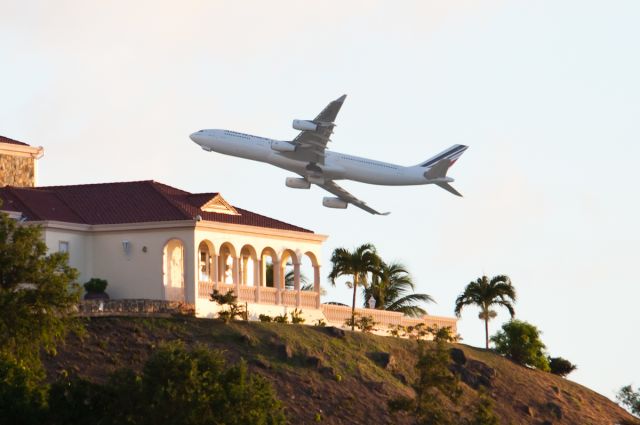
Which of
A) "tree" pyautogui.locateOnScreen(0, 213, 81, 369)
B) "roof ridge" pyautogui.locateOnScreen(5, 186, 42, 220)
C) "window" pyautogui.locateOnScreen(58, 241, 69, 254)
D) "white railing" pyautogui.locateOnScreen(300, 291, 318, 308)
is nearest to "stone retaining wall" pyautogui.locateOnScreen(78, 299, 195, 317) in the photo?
"window" pyautogui.locateOnScreen(58, 241, 69, 254)

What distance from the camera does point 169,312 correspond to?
254 feet

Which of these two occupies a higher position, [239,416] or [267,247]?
[267,247]

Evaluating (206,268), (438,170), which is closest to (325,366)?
(206,268)

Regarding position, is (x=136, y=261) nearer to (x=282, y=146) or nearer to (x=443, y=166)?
(x=282, y=146)

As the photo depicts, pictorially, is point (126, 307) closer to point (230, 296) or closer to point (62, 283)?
point (230, 296)

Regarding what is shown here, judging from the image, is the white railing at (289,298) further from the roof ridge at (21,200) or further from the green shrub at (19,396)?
the green shrub at (19,396)

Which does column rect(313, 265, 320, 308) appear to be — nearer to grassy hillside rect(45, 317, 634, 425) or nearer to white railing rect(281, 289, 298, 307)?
white railing rect(281, 289, 298, 307)

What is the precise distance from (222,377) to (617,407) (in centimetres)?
3709

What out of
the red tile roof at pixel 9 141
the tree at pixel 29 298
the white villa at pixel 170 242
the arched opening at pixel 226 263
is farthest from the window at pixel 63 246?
the tree at pixel 29 298

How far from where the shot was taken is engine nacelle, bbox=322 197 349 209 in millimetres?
99062

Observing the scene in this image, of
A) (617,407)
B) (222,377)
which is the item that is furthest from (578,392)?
(222,377)

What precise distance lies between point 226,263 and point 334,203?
45.9 ft

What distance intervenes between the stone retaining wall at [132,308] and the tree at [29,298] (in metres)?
9.70

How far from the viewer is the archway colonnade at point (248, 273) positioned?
3243 inches
